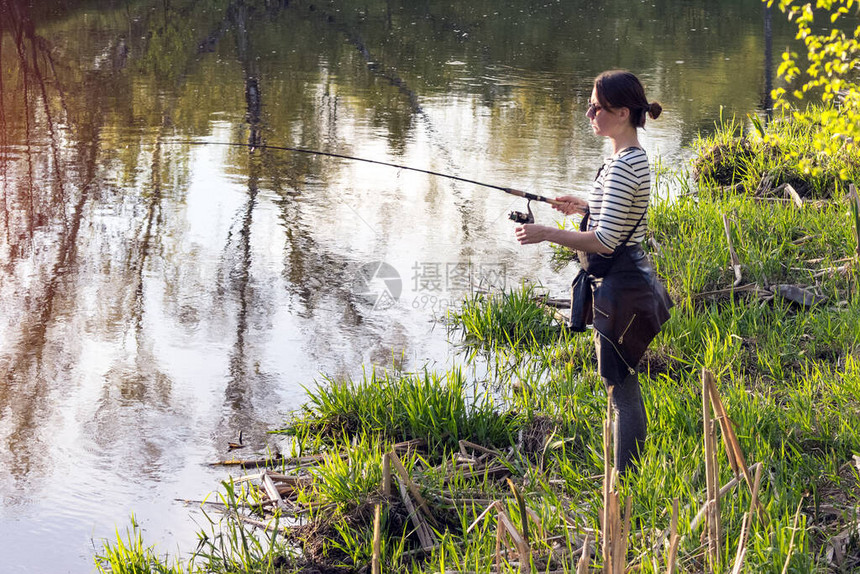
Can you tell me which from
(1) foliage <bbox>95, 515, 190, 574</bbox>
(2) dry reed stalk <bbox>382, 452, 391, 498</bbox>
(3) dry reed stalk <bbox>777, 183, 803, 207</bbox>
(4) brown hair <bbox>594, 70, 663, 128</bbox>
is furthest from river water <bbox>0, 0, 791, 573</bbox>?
(4) brown hair <bbox>594, 70, 663, 128</bbox>

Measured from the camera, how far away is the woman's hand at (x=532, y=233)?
12.3 ft

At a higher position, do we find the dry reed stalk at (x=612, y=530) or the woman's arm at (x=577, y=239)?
the woman's arm at (x=577, y=239)

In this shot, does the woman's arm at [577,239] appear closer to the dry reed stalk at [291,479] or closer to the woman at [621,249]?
the woman at [621,249]

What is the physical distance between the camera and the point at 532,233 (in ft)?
12.5

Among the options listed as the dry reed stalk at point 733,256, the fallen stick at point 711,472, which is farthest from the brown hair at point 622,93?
the dry reed stalk at point 733,256

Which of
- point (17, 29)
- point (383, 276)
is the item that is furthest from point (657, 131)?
point (17, 29)

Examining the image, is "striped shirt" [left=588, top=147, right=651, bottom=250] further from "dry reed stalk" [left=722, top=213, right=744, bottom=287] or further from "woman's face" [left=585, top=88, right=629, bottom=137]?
"dry reed stalk" [left=722, top=213, right=744, bottom=287]

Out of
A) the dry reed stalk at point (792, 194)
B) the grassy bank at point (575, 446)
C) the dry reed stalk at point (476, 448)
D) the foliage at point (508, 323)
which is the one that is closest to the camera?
the grassy bank at point (575, 446)

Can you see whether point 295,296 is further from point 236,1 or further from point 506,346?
point 236,1

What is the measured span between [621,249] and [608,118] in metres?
0.50

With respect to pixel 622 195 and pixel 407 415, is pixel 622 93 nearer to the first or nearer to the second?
pixel 622 195

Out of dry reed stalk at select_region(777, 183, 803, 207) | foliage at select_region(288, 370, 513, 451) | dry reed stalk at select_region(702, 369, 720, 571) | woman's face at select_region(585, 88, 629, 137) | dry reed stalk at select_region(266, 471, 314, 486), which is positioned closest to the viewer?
dry reed stalk at select_region(702, 369, 720, 571)

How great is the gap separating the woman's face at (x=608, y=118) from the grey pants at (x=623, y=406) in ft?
2.61

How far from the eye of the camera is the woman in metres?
3.65
